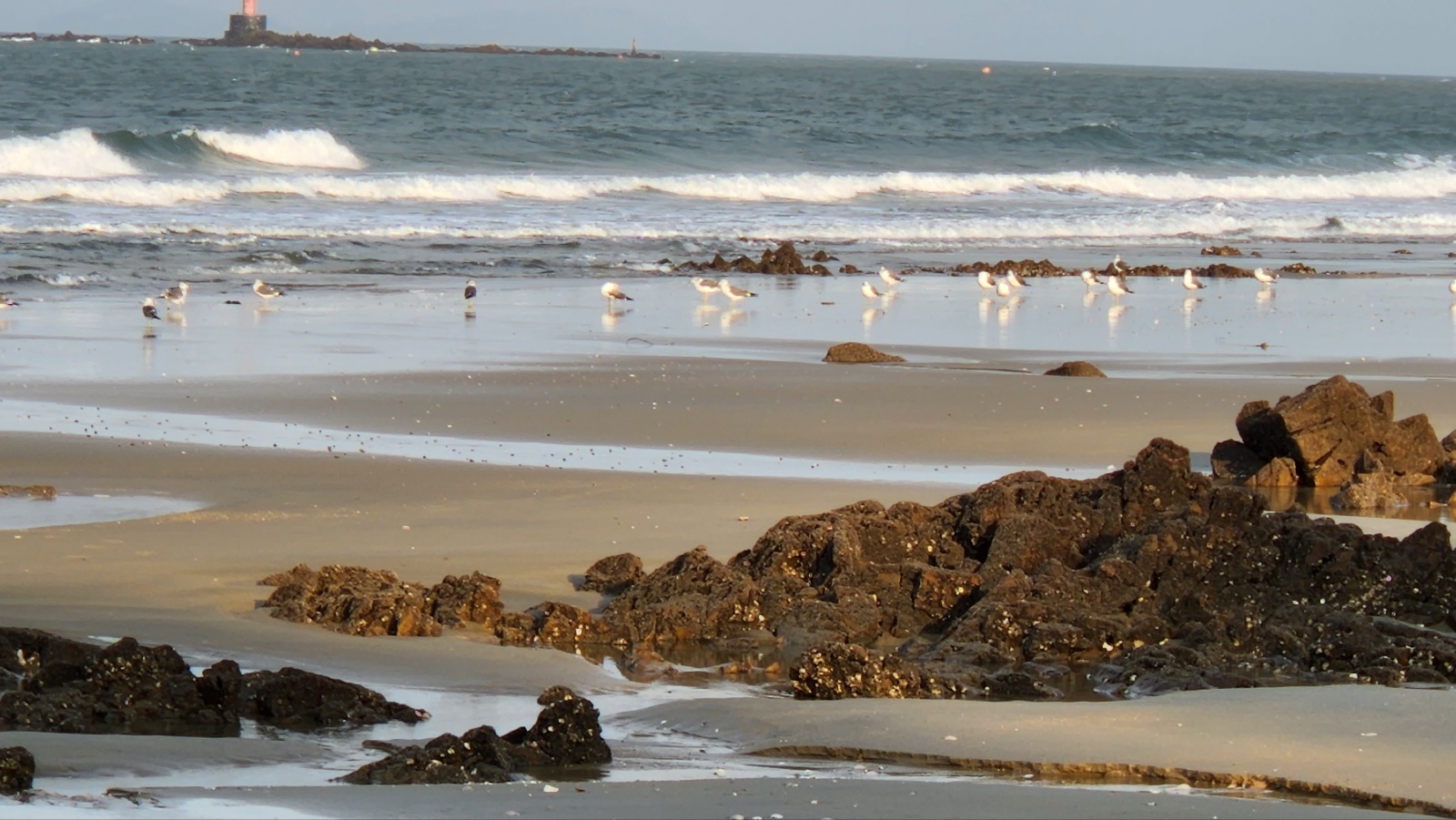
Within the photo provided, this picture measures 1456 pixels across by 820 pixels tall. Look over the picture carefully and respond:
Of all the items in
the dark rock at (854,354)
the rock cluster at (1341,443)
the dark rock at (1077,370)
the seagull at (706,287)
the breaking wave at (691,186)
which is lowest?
the rock cluster at (1341,443)

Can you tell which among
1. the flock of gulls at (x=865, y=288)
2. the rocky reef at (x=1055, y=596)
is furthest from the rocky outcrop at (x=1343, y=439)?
the flock of gulls at (x=865, y=288)

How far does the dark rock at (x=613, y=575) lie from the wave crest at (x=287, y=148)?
104ft

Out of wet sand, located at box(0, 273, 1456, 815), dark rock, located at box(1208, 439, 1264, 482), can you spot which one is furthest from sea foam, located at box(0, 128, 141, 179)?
dark rock, located at box(1208, 439, 1264, 482)

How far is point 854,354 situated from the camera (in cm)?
1373

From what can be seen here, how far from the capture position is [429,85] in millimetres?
67938

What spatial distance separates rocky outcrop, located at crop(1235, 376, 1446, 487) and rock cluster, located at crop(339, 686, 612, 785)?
17.7ft

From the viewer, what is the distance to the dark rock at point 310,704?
5.00 meters

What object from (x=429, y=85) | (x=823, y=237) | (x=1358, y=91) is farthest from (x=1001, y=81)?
(x=823, y=237)

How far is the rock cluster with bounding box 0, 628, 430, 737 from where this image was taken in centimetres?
485

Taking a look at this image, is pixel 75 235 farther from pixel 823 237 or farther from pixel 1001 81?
pixel 1001 81

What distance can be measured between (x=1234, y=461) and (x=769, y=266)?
43.0 feet

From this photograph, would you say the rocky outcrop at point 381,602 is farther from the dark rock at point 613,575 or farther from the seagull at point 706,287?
the seagull at point 706,287

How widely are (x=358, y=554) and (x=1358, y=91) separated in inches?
4473

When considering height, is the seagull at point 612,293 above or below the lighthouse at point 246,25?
below
